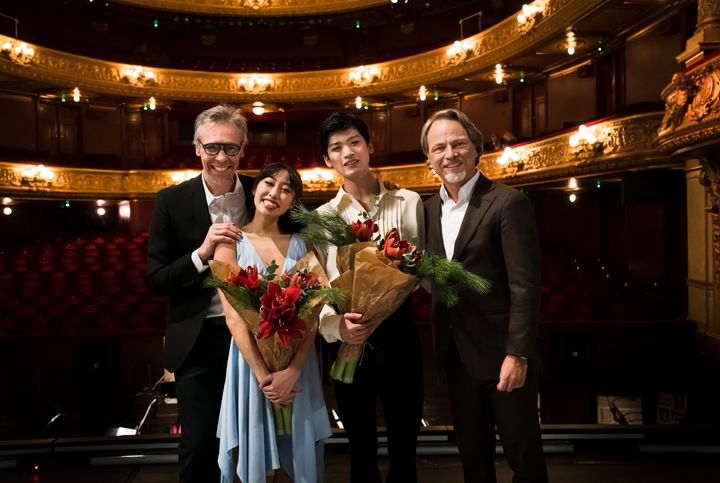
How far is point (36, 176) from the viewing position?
10.5 meters

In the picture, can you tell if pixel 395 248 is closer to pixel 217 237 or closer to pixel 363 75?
pixel 217 237

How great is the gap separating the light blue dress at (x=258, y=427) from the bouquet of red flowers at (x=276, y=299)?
3.8 inches

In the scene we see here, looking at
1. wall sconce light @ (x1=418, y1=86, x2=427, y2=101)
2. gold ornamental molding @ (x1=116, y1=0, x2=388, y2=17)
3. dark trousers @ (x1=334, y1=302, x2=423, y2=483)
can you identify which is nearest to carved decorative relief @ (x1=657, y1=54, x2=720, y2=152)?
dark trousers @ (x1=334, y1=302, x2=423, y2=483)

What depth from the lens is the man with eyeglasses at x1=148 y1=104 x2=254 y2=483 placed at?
5.39 feet

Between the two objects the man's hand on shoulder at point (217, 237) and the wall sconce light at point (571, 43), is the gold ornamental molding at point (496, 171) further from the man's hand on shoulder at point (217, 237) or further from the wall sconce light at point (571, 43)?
the man's hand on shoulder at point (217, 237)

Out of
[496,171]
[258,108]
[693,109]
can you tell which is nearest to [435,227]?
[693,109]

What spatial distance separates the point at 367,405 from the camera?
1691mm

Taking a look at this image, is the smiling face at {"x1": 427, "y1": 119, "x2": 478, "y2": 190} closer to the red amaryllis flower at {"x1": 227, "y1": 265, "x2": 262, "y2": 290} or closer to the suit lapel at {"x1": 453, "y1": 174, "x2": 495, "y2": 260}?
the suit lapel at {"x1": 453, "y1": 174, "x2": 495, "y2": 260}

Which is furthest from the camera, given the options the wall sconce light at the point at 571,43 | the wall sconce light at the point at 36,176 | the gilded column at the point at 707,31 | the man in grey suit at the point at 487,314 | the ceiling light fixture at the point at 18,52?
the wall sconce light at the point at 36,176

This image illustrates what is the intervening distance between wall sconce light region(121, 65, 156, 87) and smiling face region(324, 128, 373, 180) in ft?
36.2

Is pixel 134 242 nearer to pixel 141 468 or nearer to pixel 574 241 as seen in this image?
pixel 574 241

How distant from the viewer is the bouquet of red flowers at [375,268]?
1.44 meters

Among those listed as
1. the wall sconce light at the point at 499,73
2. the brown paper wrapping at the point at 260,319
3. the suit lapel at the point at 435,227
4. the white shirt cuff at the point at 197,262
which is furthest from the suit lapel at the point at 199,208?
the wall sconce light at the point at 499,73

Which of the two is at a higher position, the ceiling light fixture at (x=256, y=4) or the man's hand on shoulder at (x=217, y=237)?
the ceiling light fixture at (x=256, y=4)
